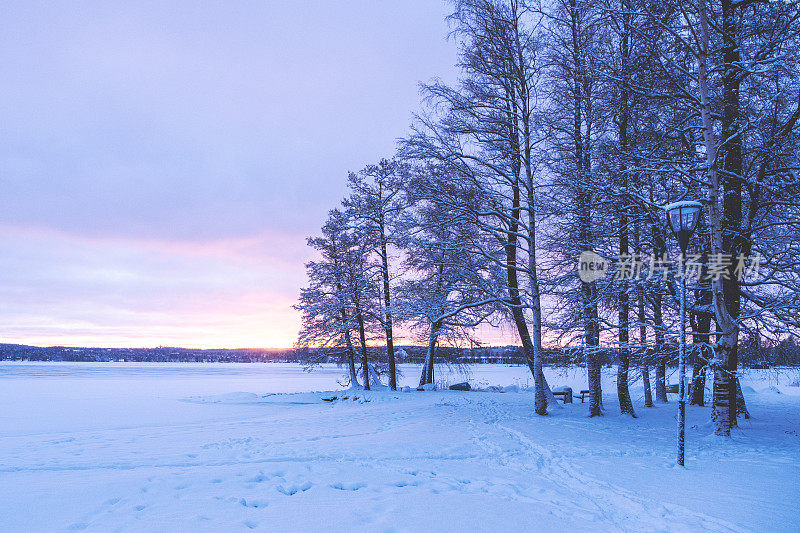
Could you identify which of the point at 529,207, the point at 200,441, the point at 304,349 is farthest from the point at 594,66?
the point at 304,349

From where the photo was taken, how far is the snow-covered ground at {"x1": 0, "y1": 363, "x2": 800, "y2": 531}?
174 inches

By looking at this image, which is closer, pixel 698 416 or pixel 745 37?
pixel 745 37

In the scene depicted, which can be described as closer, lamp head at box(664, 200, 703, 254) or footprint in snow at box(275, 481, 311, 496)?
footprint in snow at box(275, 481, 311, 496)

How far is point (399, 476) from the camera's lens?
6.02m

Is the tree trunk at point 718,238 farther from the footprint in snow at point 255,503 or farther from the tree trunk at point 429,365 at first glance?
the tree trunk at point 429,365

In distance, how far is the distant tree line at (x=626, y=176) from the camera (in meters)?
8.20

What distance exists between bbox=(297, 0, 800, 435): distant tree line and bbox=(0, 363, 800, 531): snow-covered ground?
2054 mm

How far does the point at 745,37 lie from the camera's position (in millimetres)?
7938

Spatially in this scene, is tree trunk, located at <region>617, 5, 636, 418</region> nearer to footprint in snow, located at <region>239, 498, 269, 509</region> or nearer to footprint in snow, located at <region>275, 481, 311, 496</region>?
footprint in snow, located at <region>275, 481, 311, 496</region>

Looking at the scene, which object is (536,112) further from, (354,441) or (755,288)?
(354,441)

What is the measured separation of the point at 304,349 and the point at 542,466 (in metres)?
20.3

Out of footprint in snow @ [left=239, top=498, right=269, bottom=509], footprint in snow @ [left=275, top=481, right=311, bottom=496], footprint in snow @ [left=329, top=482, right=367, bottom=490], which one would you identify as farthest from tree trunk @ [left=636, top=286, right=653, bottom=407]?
footprint in snow @ [left=239, top=498, right=269, bottom=509]

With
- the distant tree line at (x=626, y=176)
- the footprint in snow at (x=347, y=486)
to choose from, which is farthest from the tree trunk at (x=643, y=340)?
the footprint in snow at (x=347, y=486)

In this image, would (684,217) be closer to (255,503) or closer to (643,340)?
(643,340)
